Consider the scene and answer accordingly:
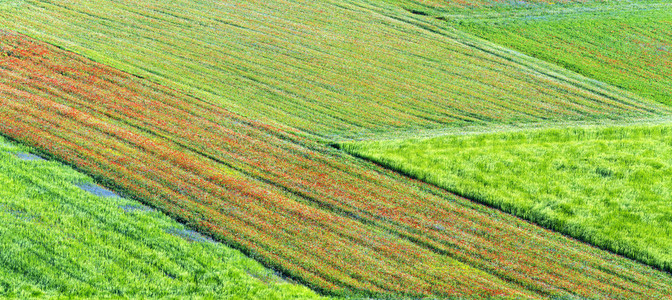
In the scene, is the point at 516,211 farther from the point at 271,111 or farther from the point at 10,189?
the point at 10,189

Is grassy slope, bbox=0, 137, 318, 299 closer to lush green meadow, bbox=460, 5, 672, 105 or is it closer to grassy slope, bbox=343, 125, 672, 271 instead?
grassy slope, bbox=343, 125, 672, 271

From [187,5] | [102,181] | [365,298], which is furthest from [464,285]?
[187,5]

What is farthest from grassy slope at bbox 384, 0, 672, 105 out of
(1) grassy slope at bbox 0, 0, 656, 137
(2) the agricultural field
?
(1) grassy slope at bbox 0, 0, 656, 137

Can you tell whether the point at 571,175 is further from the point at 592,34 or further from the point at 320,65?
the point at 592,34

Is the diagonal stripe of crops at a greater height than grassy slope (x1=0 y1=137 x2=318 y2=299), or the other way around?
the diagonal stripe of crops

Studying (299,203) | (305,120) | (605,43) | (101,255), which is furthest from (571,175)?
(605,43)

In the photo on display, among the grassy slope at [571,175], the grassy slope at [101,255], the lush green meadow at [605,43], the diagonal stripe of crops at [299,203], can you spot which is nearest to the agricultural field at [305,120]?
the diagonal stripe of crops at [299,203]

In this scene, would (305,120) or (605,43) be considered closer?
(305,120)
